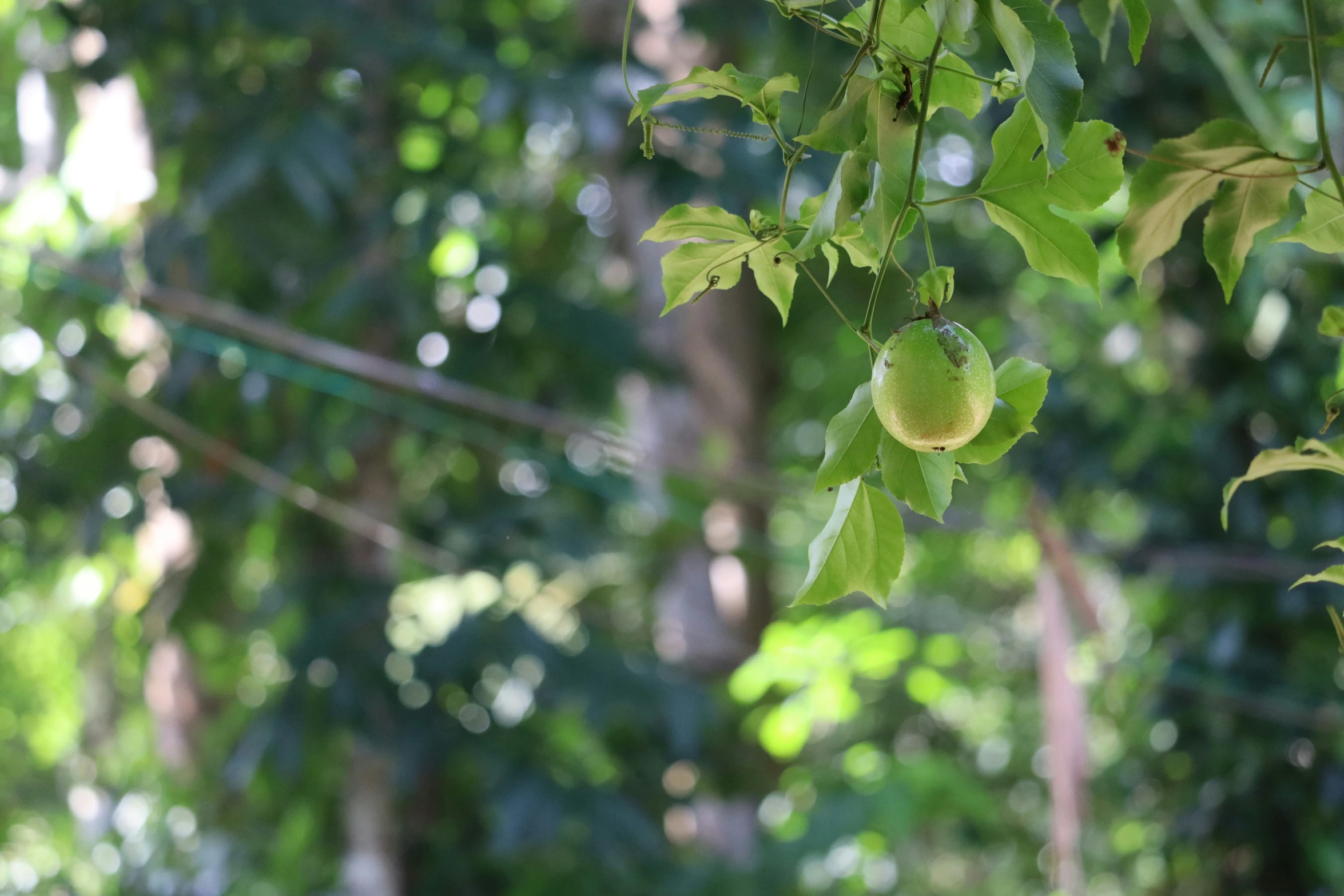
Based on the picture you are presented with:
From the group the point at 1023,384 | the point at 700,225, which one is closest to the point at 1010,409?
the point at 1023,384

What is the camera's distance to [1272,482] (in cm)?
216

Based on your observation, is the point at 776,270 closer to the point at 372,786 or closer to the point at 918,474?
the point at 918,474

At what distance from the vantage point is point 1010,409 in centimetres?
38

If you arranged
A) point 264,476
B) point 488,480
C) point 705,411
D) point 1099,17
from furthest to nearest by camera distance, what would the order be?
point 705,411 → point 488,480 → point 264,476 → point 1099,17

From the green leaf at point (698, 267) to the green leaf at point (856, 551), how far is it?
8 cm

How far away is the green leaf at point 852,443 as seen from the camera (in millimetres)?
366

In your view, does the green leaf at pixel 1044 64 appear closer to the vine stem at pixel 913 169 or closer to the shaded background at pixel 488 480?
the vine stem at pixel 913 169

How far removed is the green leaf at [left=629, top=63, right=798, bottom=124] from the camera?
1.17ft

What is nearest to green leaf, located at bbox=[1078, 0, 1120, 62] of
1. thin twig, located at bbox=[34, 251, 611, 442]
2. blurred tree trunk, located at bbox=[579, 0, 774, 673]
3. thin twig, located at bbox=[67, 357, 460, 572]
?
thin twig, located at bbox=[34, 251, 611, 442]

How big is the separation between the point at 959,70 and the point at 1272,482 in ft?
6.72

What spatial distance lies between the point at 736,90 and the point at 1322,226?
0.21m

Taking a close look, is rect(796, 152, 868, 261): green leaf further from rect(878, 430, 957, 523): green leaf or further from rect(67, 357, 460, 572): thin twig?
rect(67, 357, 460, 572): thin twig

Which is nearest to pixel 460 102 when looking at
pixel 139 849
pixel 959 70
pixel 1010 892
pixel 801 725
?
pixel 801 725

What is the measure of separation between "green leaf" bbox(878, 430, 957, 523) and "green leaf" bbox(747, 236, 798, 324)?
0.05m
